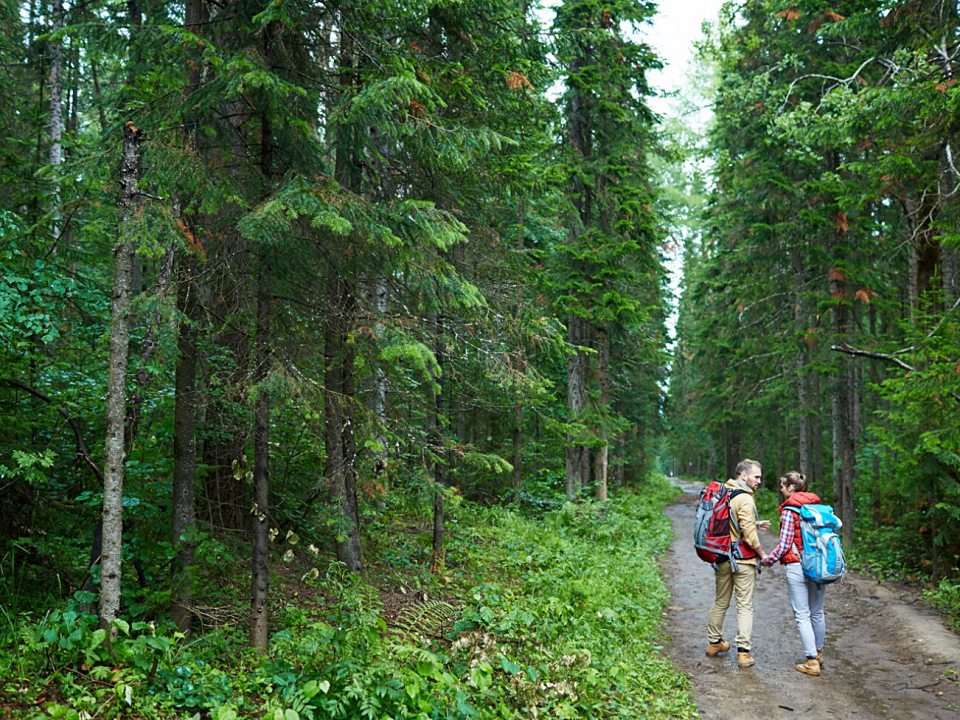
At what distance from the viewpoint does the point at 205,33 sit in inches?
275

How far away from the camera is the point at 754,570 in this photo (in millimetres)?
8023

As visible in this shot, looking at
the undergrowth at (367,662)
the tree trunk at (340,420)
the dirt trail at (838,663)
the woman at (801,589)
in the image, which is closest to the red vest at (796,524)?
the woman at (801,589)

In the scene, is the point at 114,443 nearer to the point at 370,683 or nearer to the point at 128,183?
the point at 128,183


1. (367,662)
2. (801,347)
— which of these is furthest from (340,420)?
(801,347)

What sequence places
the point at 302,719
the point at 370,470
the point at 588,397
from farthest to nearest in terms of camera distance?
the point at 588,397 < the point at 370,470 < the point at 302,719

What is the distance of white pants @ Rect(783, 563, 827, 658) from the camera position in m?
7.50

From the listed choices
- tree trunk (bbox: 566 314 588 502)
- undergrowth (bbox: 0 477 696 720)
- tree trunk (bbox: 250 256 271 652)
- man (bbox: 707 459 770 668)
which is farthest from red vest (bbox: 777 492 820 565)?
tree trunk (bbox: 566 314 588 502)

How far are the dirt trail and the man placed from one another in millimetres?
252

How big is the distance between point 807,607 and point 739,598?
721mm

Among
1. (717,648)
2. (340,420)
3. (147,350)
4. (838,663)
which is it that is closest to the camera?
(147,350)

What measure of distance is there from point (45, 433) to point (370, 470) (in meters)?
3.68

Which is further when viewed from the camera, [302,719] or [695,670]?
[695,670]

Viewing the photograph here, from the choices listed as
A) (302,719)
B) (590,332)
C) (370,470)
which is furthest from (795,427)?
(302,719)

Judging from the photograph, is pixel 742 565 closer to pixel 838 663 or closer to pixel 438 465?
pixel 838 663
